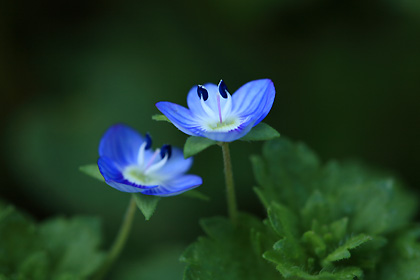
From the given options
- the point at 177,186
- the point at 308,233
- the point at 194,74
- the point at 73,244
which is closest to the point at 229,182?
the point at 177,186

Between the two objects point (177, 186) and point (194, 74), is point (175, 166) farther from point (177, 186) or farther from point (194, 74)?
point (194, 74)

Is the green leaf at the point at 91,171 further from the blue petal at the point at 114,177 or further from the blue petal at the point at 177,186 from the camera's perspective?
the blue petal at the point at 177,186

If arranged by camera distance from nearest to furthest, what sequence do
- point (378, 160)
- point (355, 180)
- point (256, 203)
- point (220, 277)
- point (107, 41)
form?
point (220, 277), point (355, 180), point (256, 203), point (378, 160), point (107, 41)

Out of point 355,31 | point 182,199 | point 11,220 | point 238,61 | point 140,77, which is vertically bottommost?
point 182,199

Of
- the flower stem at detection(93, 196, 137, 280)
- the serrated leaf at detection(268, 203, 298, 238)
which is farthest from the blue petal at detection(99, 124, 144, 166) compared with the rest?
the serrated leaf at detection(268, 203, 298, 238)

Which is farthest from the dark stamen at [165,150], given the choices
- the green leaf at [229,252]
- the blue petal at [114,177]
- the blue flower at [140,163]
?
the green leaf at [229,252]

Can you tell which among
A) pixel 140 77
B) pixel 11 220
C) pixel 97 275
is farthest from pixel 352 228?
pixel 140 77

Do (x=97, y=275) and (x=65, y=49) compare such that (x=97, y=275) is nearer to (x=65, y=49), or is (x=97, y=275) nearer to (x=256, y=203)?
(x=256, y=203)
